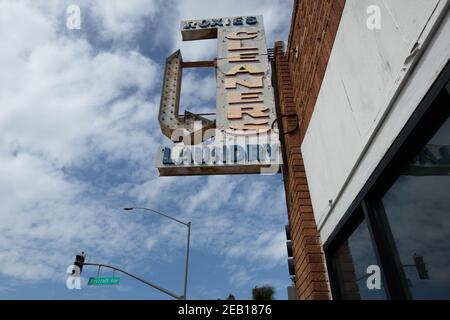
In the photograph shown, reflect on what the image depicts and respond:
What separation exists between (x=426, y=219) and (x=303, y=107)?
304 cm

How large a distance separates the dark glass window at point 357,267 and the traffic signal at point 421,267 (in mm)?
498

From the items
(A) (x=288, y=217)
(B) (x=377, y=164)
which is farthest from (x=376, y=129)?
(A) (x=288, y=217)

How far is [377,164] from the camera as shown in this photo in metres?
2.77

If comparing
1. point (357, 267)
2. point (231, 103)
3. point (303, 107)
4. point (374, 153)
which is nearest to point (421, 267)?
point (374, 153)

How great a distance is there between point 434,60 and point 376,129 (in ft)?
2.77

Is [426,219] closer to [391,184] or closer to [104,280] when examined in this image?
[391,184]

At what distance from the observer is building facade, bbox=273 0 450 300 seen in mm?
2141

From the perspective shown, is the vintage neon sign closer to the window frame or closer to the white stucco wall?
the white stucco wall

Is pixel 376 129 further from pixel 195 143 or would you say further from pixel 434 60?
pixel 195 143

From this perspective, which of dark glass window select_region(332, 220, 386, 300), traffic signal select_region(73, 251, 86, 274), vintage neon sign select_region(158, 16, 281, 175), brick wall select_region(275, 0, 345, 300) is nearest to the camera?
dark glass window select_region(332, 220, 386, 300)

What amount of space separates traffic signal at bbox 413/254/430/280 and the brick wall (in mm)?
1629

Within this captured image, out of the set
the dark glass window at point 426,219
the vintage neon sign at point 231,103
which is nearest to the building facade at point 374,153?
the dark glass window at point 426,219

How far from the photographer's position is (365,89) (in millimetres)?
2943

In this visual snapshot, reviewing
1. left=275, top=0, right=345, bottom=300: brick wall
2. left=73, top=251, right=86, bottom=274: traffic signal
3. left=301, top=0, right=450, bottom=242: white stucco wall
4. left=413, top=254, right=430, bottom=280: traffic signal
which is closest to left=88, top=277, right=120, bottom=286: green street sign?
left=73, top=251, right=86, bottom=274: traffic signal
